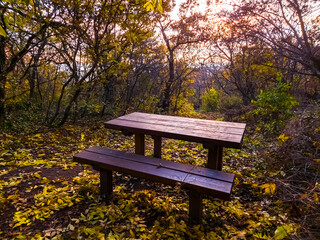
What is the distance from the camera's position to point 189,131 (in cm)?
239

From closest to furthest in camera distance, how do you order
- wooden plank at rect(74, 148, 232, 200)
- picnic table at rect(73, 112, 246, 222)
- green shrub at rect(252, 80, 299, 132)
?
1. wooden plank at rect(74, 148, 232, 200)
2. picnic table at rect(73, 112, 246, 222)
3. green shrub at rect(252, 80, 299, 132)

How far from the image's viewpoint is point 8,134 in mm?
4246

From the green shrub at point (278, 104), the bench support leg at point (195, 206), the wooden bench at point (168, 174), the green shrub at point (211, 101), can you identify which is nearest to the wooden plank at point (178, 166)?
the wooden bench at point (168, 174)

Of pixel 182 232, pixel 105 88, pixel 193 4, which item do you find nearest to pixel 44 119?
pixel 105 88

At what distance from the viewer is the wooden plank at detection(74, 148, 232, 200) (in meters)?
1.70

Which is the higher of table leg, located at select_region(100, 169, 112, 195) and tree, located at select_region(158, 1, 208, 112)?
tree, located at select_region(158, 1, 208, 112)

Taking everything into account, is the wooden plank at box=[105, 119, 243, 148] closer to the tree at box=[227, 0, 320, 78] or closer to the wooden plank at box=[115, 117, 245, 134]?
the wooden plank at box=[115, 117, 245, 134]

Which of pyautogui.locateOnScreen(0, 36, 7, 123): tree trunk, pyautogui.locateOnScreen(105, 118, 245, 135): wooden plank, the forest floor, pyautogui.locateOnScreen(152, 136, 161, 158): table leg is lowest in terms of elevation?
the forest floor

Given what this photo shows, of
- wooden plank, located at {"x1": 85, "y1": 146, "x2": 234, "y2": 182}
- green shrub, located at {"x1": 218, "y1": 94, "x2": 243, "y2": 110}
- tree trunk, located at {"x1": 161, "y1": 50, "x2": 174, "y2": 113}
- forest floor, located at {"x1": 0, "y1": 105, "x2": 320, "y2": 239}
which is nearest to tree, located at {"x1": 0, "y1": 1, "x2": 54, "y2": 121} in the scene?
forest floor, located at {"x1": 0, "y1": 105, "x2": 320, "y2": 239}

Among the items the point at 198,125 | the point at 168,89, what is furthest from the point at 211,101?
the point at 198,125

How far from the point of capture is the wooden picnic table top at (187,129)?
2.11 metres

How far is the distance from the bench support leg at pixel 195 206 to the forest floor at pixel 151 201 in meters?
0.08

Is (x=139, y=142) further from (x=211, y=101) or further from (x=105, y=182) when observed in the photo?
(x=211, y=101)

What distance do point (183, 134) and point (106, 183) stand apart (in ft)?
3.49
